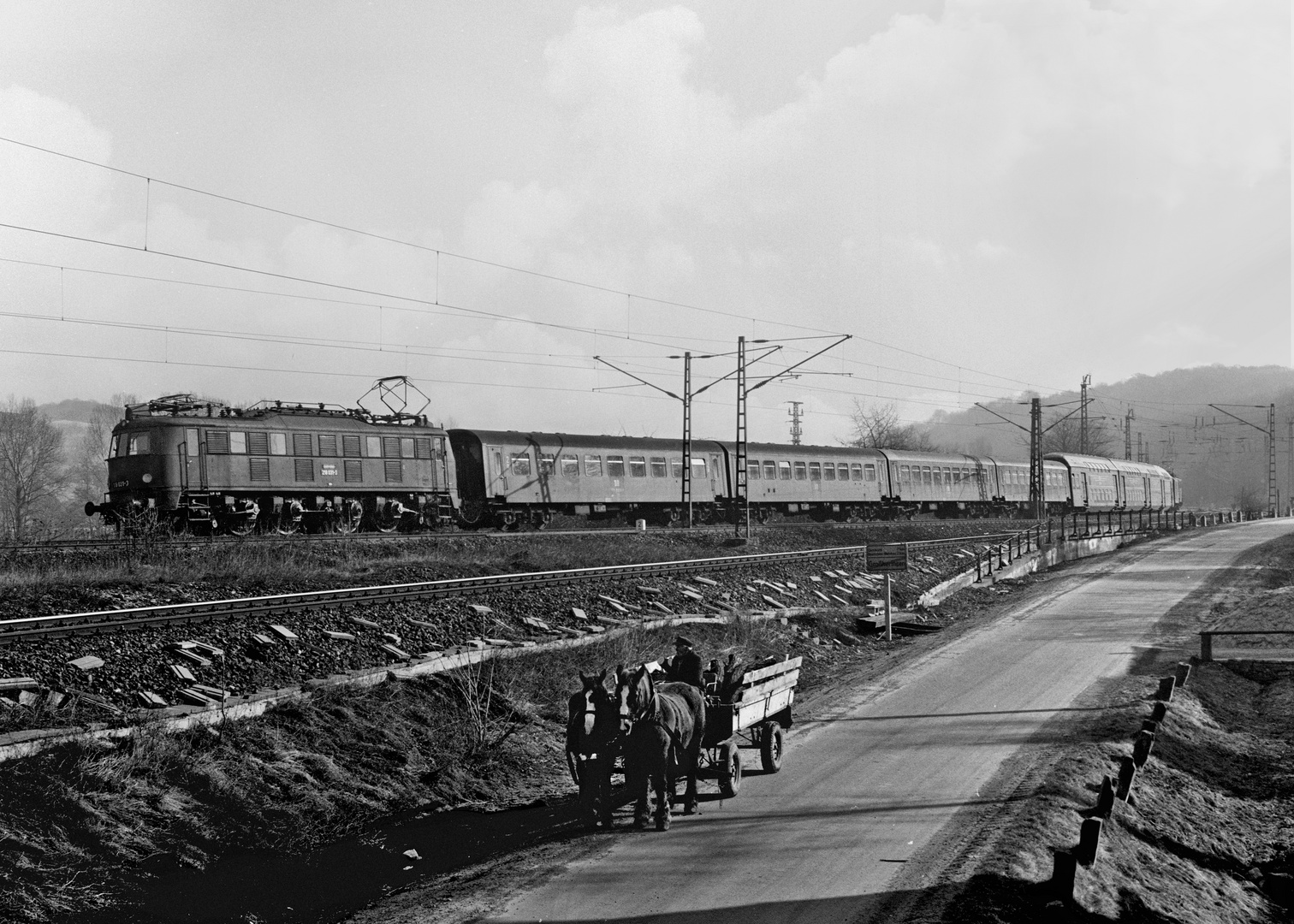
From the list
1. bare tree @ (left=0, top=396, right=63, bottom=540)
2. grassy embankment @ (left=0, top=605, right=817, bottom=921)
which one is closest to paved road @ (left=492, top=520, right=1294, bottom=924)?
grassy embankment @ (left=0, top=605, right=817, bottom=921)

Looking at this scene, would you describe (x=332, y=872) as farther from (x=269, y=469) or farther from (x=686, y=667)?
(x=269, y=469)

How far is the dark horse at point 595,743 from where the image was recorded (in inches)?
356

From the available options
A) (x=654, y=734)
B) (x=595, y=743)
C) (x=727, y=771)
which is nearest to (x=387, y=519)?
(x=727, y=771)

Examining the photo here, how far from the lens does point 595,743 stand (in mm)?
9023

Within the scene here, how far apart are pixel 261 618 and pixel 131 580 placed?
11.0 feet

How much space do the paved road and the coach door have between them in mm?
18292

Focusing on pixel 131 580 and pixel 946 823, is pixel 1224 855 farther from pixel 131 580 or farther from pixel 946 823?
pixel 131 580

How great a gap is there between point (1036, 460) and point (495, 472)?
3247 cm

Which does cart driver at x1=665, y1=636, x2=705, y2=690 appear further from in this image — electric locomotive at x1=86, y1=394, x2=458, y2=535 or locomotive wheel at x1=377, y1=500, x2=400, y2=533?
locomotive wheel at x1=377, y1=500, x2=400, y2=533

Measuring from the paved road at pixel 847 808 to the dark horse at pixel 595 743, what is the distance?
1.22 feet

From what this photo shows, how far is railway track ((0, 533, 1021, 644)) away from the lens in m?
13.1

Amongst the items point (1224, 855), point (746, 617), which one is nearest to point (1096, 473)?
point (746, 617)

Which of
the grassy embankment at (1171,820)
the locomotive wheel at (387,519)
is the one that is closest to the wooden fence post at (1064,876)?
the grassy embankment at (1171,820)

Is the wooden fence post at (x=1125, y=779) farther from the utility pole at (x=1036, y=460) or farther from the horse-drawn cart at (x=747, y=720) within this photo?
the utility pole at (x=1036, y=460)
